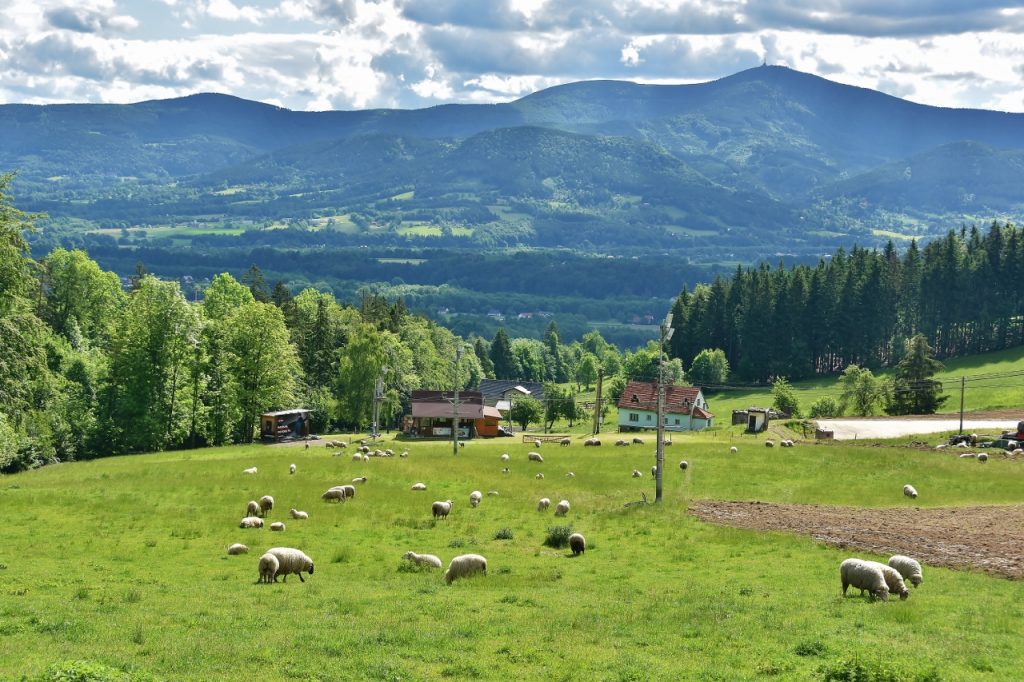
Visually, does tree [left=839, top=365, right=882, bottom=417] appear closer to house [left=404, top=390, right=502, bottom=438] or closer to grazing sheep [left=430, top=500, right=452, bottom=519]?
house [left=404, top=390, right=502, bottom=438]

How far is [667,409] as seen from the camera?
107750mm

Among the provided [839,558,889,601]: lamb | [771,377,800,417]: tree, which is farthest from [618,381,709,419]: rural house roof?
[839,558,889,601]: lamb

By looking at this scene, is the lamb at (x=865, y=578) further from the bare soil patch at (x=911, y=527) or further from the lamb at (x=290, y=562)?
the lamb at (x=290, y=562)

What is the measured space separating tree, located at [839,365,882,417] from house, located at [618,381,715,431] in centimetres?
1453

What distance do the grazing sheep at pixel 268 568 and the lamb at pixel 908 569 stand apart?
1611 cm

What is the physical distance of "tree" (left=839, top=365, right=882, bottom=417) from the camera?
98062mm

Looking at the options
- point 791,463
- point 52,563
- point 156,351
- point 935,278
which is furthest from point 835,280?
point 52,563

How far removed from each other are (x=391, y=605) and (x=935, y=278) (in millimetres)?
123612

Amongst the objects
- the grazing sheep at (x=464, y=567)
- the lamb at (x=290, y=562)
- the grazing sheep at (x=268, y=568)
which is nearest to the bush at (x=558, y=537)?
the grazing sheep at (x=464, y=567)

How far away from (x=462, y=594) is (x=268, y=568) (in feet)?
17.7

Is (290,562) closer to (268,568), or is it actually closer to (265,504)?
(268,568)

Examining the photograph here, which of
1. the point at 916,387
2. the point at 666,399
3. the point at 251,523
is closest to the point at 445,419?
the point at 666,399

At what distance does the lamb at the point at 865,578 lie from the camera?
23.3 metres

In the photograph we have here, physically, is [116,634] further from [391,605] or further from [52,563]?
[52,563]
